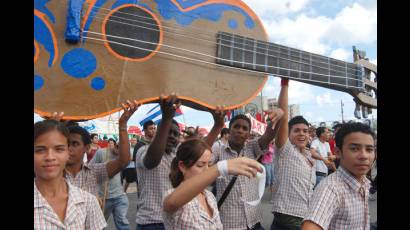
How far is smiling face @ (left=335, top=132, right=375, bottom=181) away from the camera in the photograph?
1811mm

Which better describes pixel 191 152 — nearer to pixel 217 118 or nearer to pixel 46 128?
pixel 46 128

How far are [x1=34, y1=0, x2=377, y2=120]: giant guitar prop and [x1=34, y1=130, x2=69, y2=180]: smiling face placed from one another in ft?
2.36

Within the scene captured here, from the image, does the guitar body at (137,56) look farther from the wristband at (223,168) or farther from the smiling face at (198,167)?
the wristband at (223,168)

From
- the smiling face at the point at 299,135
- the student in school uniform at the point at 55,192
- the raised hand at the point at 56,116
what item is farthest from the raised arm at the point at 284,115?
the student in school uniform at the point at 55,192

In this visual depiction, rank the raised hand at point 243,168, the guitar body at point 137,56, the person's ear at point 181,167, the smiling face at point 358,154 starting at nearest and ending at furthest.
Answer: the raised hand at point 243,168
the smiling face at point 358,154
the person's ear at point 181,167
the guitar body at point 137,56

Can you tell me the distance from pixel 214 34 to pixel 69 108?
1219 millimetres

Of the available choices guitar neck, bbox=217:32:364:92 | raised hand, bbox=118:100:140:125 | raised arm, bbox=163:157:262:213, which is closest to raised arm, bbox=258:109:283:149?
guitar neck, bbox=217:32:364:92

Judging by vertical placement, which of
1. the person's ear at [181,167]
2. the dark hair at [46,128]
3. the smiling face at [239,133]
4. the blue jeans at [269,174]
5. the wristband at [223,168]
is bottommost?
the blue jeans at [269,174]

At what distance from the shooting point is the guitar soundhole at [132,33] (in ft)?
8.30

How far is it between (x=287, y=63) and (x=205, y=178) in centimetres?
169
